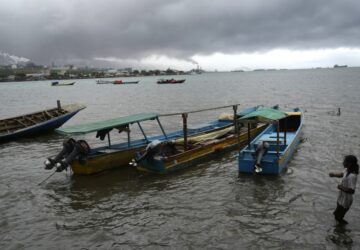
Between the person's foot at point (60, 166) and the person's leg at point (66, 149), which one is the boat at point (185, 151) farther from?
the person's foot at point (60, 166)

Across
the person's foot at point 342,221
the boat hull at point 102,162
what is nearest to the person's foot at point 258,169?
the person's foot at point 342,221

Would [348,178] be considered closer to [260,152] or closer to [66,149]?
[260,152]

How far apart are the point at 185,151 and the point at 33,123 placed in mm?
15185

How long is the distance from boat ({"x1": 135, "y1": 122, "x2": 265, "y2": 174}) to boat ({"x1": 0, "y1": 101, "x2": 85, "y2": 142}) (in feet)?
39.4

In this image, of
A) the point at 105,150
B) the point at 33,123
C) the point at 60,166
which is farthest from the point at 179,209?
the point at 33,123

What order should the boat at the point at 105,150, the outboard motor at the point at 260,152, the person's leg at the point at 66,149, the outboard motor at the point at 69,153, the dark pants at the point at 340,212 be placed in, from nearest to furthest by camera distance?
the dark pants at the point at 340,212, the outboard motor at the point at 260,152, the outboard motor at the point at 69,153, the person's leg at the point at 66,149, the boat at the point at 105,150

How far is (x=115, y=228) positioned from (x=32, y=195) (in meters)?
4.80

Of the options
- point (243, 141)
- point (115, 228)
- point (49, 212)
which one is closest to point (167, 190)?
point (115, 228)

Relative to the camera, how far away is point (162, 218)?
1052cm

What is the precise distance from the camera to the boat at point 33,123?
2283 centimetres

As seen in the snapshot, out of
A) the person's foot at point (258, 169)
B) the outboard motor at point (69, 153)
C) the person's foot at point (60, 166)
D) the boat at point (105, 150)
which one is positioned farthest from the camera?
the boat at point (105, 150)

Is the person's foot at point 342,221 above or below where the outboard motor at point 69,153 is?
below

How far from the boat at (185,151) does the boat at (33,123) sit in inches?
473

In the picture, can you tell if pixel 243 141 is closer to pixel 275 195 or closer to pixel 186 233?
pixel 275 195
